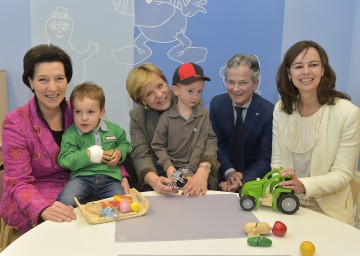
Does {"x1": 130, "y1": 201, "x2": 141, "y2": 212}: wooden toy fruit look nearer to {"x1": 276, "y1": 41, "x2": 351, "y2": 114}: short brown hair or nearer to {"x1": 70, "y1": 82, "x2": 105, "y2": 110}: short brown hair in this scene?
{"x1": 70, "y1": 82, "x2": 105, "y2": 110}: short brown hair

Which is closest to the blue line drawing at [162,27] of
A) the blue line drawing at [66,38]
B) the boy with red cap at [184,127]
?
the blue line drawing at [66,38]

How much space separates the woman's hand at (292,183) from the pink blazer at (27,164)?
1.08 m

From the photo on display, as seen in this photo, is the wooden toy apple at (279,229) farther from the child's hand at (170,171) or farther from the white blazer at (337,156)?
the child's hand at (170,171)

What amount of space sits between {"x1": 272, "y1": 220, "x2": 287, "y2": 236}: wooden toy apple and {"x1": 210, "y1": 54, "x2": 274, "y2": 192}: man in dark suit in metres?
0.95

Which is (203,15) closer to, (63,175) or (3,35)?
(3,35)

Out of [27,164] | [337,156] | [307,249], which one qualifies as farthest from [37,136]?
[337,156]

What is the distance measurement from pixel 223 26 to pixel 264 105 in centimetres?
118

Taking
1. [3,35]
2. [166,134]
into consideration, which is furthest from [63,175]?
[3,35]

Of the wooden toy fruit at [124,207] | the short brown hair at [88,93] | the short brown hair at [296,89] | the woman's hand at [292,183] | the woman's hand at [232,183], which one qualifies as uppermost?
the short brown hair at [296,89]

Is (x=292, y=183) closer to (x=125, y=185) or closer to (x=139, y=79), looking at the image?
(x=125, y=185)

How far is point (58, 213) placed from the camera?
1.56 m

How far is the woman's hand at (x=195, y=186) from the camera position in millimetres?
1863

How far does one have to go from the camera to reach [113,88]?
3508 millimetres

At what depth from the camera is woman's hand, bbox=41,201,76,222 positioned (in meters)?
1.54
